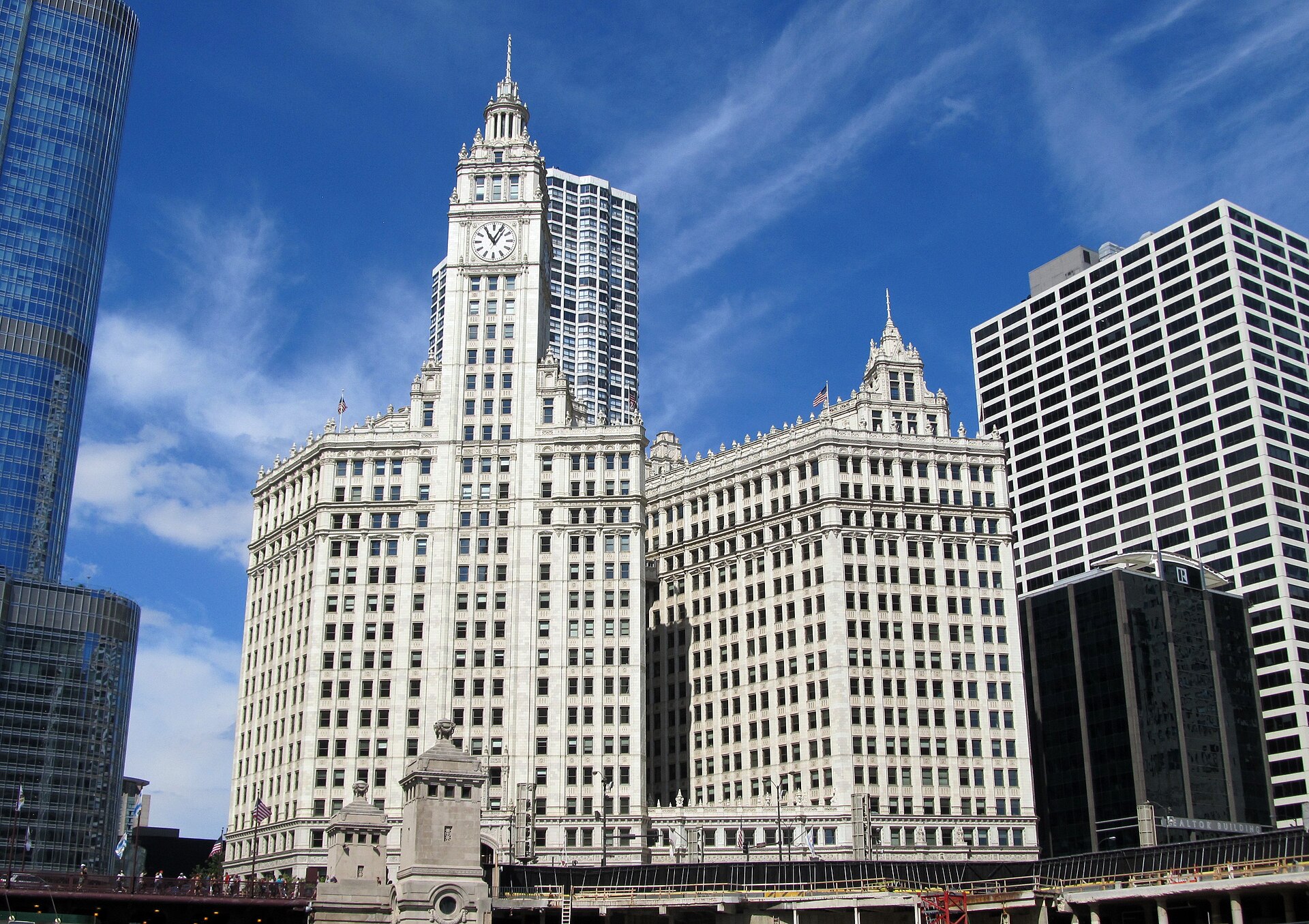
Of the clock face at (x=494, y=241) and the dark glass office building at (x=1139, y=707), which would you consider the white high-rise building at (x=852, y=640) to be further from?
the clock face at (x=494, y=241)

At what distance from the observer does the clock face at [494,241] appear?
169m

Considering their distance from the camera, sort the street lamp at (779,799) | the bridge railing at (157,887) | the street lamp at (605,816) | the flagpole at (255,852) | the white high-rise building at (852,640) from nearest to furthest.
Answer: the bridge railing at (157,887)
the flagpole at (255,852)
the street lamp at (779,799)
the street lamp at (605,816)
the white high-rise building at (852,640)

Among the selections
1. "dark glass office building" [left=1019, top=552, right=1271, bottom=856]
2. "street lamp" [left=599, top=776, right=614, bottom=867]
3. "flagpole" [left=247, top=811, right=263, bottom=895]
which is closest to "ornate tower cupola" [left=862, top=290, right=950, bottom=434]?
"dark glass office building" [left=1019, top=552, right=1271, bottom=856]

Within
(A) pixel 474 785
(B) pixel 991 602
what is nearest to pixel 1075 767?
(B) pixel 991 602

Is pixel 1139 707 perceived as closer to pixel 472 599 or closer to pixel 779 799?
pixel 779 799

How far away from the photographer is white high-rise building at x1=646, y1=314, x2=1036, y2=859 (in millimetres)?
148625

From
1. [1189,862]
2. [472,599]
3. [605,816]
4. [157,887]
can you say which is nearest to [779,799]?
[605,816]

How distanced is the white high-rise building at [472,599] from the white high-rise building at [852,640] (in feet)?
56.4

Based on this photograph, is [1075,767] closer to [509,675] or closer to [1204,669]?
[1204,669]

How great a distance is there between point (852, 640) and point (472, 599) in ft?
140

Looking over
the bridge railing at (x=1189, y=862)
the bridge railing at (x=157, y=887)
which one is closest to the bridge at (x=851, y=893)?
the bridge railing at (x=1189, y=862)

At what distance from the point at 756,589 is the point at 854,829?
32.0m

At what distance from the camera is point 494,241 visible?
555 feet

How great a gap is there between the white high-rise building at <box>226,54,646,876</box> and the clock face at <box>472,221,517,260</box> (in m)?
0.30
